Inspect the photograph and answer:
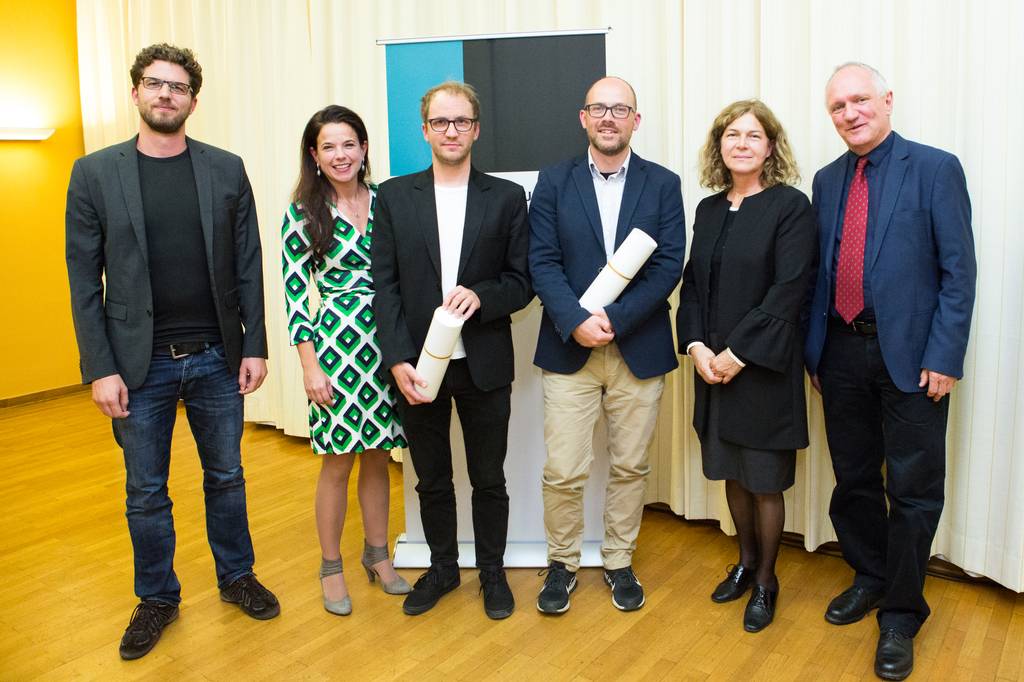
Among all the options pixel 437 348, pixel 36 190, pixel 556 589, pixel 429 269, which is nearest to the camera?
pixel 437 348

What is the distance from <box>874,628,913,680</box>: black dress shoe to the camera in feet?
7.75

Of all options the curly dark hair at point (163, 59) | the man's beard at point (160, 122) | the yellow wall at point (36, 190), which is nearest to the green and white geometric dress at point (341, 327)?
the man's beard at point (160, 122)

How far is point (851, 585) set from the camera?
2893 mm

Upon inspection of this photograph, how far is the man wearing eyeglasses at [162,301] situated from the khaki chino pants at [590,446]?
1.04 m

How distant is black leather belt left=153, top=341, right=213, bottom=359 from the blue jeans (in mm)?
19

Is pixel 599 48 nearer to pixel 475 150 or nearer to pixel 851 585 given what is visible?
pixel 475 150

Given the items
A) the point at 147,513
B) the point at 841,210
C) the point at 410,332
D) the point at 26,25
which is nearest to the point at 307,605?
the point at 147,513

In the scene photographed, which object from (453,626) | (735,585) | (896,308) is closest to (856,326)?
(896,308)

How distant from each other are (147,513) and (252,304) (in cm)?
75

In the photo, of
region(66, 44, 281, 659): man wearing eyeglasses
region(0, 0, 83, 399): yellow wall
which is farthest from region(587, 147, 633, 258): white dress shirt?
region(0, 0, 83, 399): yellow wall

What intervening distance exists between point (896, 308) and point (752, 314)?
408 millimetres

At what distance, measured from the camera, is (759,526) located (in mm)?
2783

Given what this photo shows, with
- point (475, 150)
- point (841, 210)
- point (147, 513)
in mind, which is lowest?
point (147, 513)

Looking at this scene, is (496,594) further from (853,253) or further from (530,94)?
(530,94)
